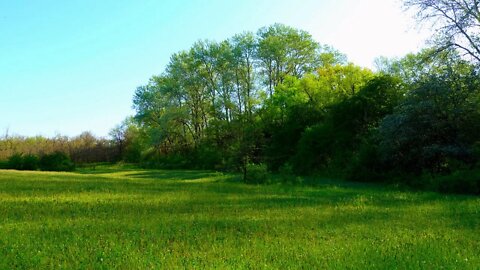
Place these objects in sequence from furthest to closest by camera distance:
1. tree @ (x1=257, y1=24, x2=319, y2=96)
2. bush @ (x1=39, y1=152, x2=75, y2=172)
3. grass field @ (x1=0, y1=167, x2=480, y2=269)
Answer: tree @ (x1=257, y1=24, x2=319, y2=96) → bush @ (x1=39, y1=152, x2=75, y2=172) → grass field @ (x1=0, y1=167, x2=480, y2=269)

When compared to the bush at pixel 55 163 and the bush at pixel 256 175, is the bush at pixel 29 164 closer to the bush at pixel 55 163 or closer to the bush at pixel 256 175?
the bush at pixel 55 163

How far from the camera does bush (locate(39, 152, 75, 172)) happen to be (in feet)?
198

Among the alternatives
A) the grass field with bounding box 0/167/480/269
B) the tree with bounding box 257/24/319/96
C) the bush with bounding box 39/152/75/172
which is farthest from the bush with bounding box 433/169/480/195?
the bush with bounding box 39/152/75/172

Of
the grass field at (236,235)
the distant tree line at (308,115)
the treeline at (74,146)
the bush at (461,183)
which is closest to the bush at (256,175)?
the distant tree line at (308,115)

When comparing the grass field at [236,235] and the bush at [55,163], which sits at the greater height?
the bush at [55,163]

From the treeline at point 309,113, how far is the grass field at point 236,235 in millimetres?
11871

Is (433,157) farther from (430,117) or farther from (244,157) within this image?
(244,157)

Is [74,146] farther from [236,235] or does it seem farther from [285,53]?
[236,235]

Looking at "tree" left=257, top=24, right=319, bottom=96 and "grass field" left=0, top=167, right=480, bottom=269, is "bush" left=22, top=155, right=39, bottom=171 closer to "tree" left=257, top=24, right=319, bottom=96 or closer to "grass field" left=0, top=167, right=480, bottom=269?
"tree" left=257, top=24, right=319, bottom=96

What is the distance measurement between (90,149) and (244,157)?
55.8 metres

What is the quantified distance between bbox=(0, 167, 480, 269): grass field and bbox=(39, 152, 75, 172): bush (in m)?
46.6

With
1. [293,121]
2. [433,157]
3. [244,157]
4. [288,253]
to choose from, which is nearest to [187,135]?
[293,121]

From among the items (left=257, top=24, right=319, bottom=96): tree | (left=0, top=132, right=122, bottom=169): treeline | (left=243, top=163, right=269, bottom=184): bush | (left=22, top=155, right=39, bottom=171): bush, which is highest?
(left=257, top=24, right=319, bottom=96): tree

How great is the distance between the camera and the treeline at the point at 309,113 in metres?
28.2
